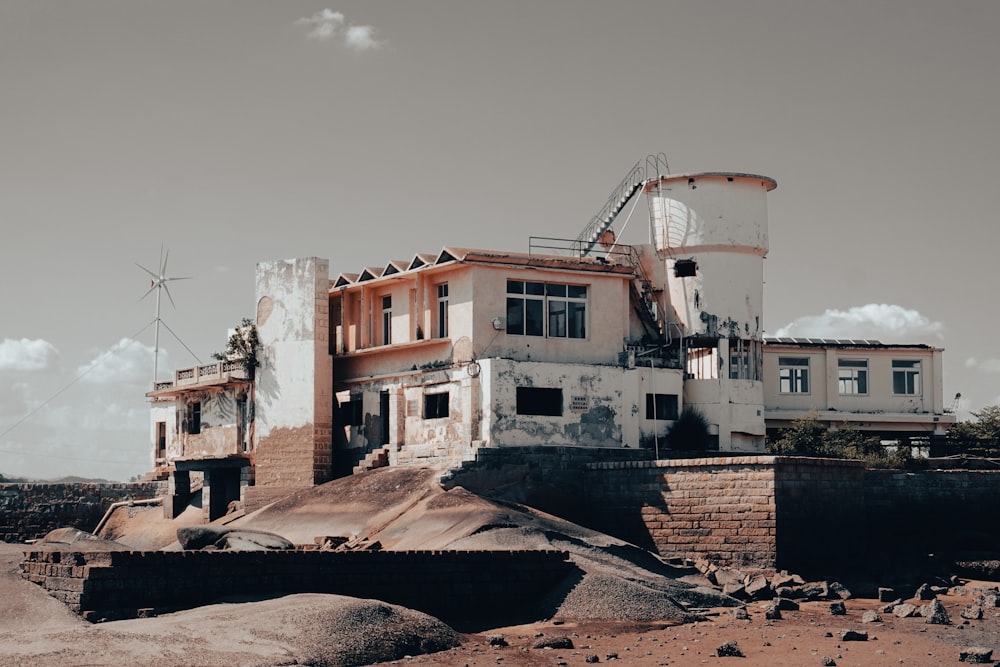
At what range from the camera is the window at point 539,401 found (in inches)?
1650

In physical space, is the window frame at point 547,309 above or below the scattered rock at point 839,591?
above

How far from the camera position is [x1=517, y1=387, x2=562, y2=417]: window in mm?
41906

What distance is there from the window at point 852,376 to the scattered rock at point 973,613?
70.6ft

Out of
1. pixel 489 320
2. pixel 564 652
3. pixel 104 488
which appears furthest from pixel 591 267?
pixel 104 488

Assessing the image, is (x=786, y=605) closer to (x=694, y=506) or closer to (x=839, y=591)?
(x=839, y=591)

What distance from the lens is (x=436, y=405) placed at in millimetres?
43812

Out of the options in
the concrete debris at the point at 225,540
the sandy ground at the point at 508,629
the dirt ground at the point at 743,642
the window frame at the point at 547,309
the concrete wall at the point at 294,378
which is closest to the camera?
the sandy ground at the point at 508,629

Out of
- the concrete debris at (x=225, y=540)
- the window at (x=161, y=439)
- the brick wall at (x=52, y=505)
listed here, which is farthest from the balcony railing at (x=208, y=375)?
the concrete debris at (x=225, y=540)

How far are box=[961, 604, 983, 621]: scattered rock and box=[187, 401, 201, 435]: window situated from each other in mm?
31821

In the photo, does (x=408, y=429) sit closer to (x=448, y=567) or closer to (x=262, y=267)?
(x=262, y=267)

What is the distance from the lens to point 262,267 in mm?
47750

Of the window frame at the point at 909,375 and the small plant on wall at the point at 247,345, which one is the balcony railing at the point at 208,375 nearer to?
the small plant on wall at the point at 247,345

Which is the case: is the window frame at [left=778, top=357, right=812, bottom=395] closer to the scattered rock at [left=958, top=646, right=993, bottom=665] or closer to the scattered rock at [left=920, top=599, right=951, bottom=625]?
the scattered rock at [left=920, top=599, right=951, bottom=625]

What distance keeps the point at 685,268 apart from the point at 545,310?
6.06m
